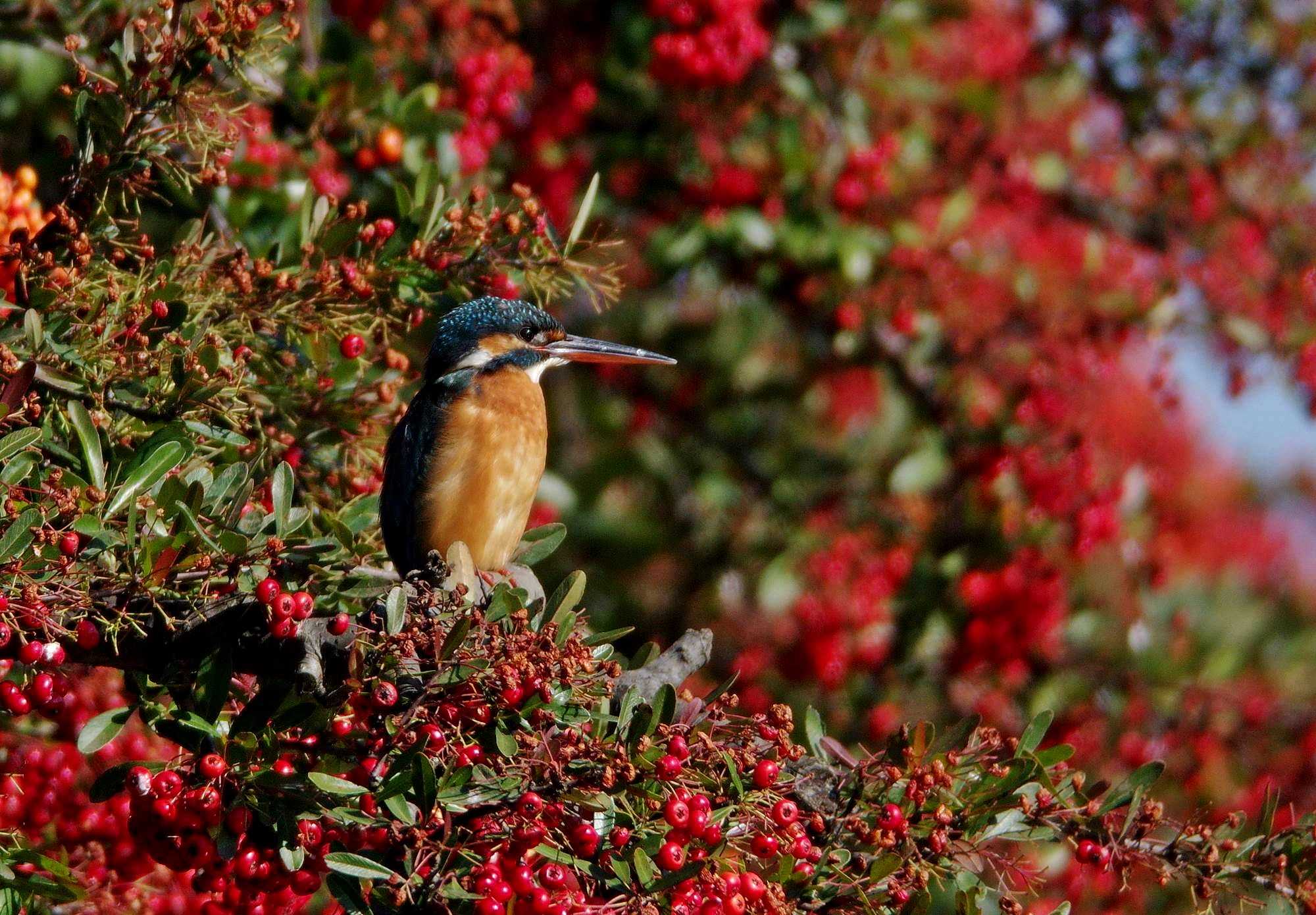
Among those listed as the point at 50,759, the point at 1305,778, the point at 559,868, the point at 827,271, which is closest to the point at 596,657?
the point at 559,868

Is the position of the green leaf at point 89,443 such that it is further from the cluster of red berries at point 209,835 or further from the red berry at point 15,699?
the cluster of red berries at point 209,835

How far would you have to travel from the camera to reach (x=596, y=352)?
134 inches

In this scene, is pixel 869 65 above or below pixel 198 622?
above

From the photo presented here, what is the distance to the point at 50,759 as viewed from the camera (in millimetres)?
2615

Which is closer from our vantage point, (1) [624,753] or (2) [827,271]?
(1) [624,753]

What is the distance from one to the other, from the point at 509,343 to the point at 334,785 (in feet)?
5.08

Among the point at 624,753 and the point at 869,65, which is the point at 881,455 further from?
the point at 624,753

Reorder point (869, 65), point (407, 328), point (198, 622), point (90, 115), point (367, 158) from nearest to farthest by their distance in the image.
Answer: point (198, 622) → point (90, 115) → point (407, 328) → point (367, 158) → point (869, 65)

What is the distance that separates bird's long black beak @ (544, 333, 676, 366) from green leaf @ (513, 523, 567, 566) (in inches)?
22.8

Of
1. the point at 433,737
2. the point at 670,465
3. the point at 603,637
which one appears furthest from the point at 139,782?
the point at 670,465

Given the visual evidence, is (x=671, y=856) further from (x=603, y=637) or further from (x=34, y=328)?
(x=34, y=328)

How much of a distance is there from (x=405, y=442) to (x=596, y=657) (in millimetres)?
952

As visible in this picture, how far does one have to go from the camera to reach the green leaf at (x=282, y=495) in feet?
7.14

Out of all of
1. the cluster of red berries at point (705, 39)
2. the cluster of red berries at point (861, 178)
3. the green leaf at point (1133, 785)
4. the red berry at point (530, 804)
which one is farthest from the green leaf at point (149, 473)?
the cluster of red berries at point (861, 178)
